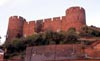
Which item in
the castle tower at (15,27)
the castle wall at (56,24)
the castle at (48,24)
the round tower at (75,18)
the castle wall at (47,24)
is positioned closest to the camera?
the round tower at (75,18)

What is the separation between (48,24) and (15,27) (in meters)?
5.06

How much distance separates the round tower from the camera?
36531 mm

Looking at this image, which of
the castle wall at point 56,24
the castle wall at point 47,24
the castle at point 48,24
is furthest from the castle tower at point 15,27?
the castle wall at point 56,24

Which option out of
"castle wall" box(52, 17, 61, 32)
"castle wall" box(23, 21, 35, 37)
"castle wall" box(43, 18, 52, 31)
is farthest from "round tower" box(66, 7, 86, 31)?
"castle wall" box(23, 21, 35, 37)

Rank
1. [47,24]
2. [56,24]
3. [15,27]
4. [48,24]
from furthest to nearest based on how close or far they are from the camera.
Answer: [15,27] → [47,24] → [48,24] → [56,24]

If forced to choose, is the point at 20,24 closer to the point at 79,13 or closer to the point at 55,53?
the point at 79,13

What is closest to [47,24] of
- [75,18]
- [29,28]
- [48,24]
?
[48,24]

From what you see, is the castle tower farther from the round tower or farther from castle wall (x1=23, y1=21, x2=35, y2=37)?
the round tower

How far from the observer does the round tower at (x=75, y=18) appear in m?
36.5

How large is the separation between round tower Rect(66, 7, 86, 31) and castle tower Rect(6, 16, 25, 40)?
7.65 meters

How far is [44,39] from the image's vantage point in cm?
3244

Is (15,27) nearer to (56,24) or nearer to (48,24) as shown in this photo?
(48,24)

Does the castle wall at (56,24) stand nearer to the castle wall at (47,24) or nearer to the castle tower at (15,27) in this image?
the castle wall at (47,24)

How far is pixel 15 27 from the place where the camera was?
4078cm
